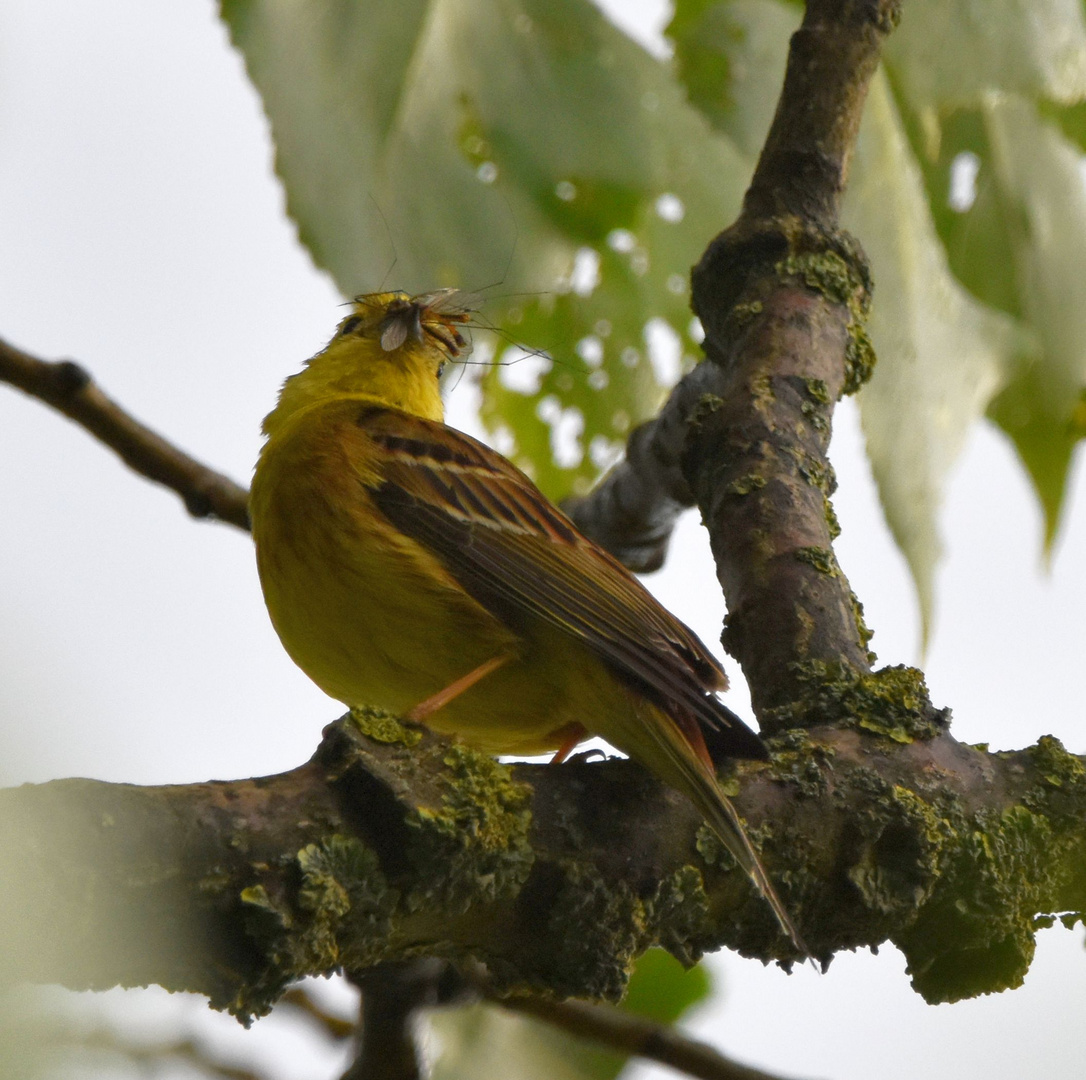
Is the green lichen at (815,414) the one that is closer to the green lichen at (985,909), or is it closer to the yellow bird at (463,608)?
the yellow bird at (463,608)

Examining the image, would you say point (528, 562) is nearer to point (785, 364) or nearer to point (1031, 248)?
point (785, 364)

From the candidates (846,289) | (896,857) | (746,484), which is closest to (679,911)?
(896,857)

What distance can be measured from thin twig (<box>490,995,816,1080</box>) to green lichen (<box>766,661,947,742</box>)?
103 centimetres

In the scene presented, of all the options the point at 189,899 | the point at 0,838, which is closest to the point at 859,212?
the point at 189,899

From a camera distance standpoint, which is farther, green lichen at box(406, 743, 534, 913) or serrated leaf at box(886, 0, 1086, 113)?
serrated leaf at box(886, 0, 1086, 113)

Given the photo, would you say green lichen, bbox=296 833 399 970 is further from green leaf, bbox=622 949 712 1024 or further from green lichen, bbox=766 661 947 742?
Result: green leaf, bbox=622 949 712 1024

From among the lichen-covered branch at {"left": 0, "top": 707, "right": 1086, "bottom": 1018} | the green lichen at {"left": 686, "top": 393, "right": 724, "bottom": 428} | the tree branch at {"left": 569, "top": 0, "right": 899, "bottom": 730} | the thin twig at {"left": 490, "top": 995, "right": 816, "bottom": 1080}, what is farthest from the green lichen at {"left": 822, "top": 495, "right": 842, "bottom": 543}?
the thin twig at {"left": 490, "top": 995, "right": 816, "bottom": 1080}

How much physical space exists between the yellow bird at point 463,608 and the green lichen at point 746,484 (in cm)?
35

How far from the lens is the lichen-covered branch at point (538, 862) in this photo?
1854 mm

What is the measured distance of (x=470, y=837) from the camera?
7.23 feet

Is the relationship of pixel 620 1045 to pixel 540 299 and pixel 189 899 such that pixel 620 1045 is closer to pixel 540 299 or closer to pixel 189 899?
pixel 189 899

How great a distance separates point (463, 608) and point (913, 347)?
1.79 meters

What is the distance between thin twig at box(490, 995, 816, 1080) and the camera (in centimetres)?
344

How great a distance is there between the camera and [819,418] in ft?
12.7
